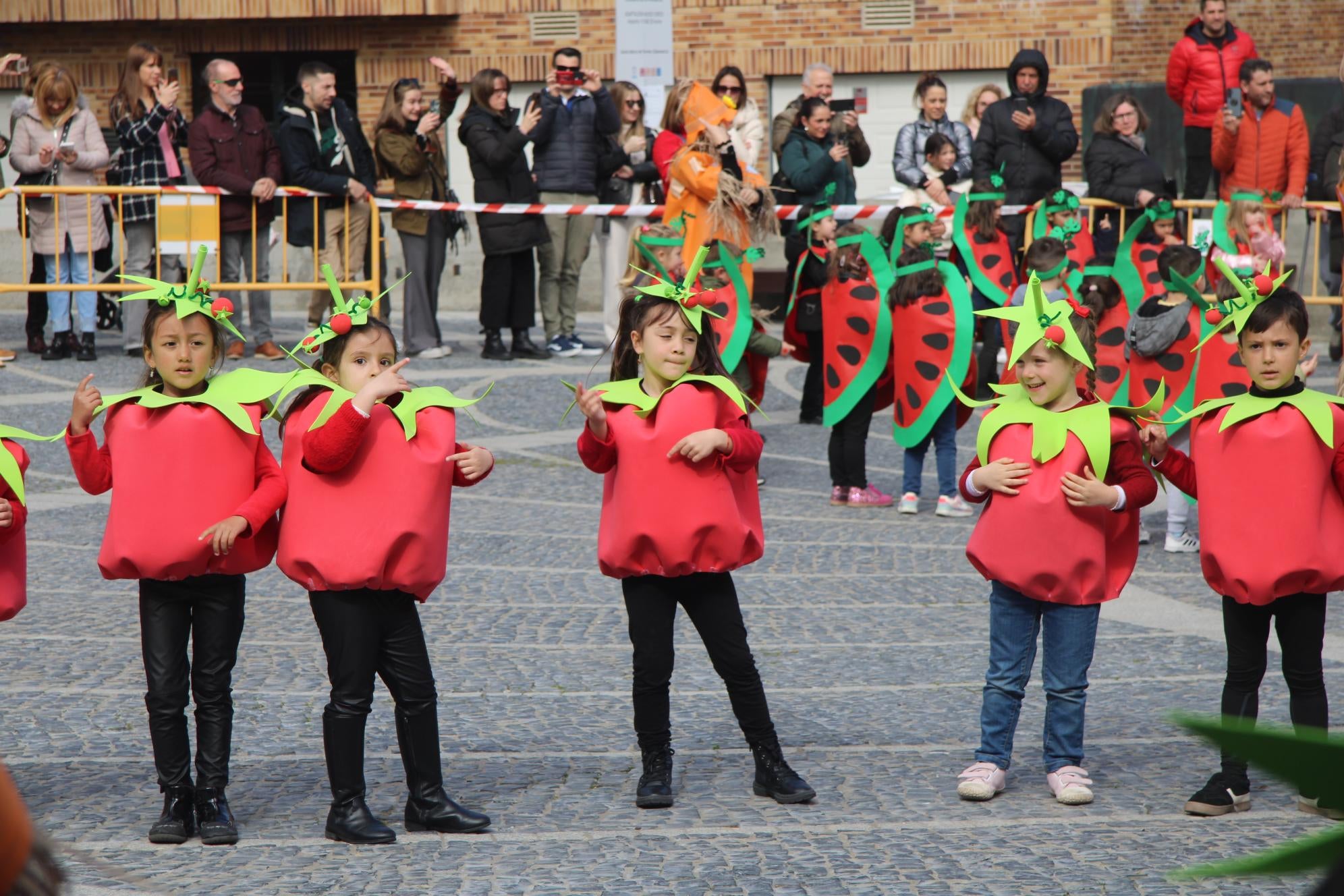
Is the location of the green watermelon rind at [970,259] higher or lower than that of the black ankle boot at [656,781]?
higher

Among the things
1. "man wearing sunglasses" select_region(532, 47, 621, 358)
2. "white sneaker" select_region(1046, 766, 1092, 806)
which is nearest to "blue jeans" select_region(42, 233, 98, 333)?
"man wearing sunglasses" select_region(532, 47, 621, 358)

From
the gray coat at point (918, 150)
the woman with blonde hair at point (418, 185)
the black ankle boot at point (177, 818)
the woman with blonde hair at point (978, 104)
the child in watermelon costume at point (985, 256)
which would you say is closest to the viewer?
the black ankle boot at point (177, 818)

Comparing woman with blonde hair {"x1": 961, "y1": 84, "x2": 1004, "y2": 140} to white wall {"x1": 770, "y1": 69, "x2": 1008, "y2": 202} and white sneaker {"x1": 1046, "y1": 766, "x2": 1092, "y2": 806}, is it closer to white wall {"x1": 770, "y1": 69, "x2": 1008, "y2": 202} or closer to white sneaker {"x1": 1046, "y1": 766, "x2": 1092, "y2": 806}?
white wall {"x1": 770, "y1": 69, "x2": 1008, "y2": 202}

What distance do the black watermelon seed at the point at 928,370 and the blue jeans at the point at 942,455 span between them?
0.58 feet

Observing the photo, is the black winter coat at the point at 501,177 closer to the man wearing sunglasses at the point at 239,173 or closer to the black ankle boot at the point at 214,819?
the man wearing sunglasses at the point at 239,173

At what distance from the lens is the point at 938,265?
935 centimetres

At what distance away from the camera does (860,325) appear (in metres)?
9.44

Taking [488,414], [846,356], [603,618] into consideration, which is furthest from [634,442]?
[488,414]

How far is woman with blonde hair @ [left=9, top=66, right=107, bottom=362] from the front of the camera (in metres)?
12.3

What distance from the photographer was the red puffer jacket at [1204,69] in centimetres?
1547

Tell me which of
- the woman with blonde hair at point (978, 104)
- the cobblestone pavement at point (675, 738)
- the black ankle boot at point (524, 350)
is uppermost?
the woman with blonde hair at point (978, 104)

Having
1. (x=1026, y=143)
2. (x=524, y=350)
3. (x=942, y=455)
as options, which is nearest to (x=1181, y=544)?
(x=942, y=455)

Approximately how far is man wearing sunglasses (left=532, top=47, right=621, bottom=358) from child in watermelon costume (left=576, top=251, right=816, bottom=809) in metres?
8.82

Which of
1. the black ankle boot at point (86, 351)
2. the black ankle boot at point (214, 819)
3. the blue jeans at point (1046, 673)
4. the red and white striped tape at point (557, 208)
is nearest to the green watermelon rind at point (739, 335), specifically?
the red and white striped tape at point (557, 208)
